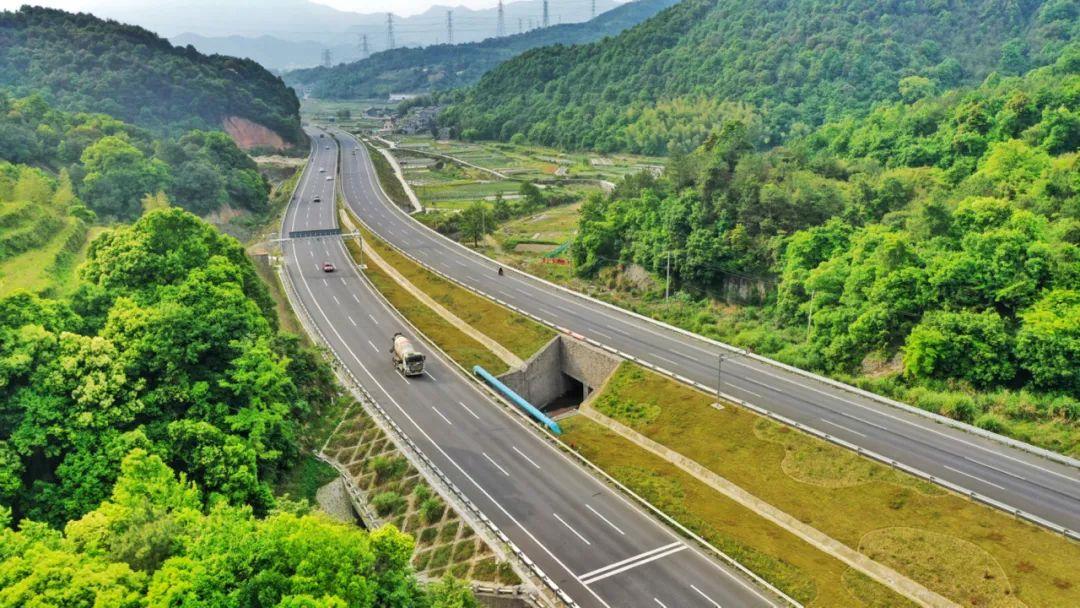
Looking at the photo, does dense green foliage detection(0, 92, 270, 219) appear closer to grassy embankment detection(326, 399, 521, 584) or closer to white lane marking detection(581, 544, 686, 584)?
grassy embankment detection(326, 399, 521, 584)

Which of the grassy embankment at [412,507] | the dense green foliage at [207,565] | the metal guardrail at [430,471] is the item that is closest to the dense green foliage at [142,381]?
the grassy embankment at [412,507]

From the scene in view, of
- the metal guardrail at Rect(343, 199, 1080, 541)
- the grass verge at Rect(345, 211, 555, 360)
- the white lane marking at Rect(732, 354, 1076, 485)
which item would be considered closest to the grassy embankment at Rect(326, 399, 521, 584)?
the grass verge at Rect(345, 211, 555, 360)

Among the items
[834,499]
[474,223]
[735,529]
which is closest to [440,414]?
[735,529]

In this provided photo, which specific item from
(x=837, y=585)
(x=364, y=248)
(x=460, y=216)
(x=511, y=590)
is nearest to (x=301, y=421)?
(x=511, y=590)

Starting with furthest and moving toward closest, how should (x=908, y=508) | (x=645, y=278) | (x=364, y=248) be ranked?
(x=364, y=248) → (x=645, y=278) → (x=908, y=508)

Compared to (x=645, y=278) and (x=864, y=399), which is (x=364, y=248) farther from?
(x=864, y=399)

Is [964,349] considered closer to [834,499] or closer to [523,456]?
[834,499]

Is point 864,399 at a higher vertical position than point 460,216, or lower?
lower
